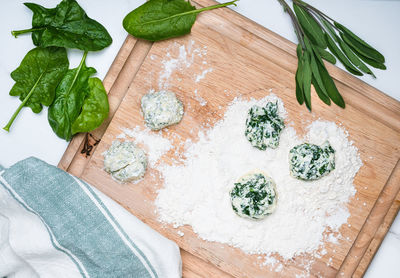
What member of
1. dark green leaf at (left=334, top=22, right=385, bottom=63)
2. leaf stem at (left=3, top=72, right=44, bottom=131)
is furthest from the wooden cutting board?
leaf stem at (left=3, top=72, right=44, bottom=131)

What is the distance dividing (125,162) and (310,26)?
924 mm

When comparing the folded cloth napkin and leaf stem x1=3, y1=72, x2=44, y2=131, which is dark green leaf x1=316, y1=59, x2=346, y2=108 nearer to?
the folded cloth napkin

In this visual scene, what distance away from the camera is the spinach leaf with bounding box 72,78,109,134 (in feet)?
5.04

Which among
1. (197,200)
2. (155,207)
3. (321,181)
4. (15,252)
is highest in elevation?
(321,181)

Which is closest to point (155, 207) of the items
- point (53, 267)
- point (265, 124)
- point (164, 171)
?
point (164, 171)

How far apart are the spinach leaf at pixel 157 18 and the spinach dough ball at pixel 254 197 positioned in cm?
68

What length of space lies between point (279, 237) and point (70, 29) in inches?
47.2

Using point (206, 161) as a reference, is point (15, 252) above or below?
below

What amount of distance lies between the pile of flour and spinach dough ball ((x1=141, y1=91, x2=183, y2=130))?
0.16m

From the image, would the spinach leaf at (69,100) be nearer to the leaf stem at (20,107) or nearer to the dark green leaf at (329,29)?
the leaf stem at (20,107)

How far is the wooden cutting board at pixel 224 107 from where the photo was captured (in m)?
1.58

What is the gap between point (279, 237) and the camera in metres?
1.57

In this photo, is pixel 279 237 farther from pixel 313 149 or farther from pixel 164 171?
pixel 164 171

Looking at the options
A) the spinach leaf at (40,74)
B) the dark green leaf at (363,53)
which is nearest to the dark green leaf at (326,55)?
the dark green leaf at (363,53)
